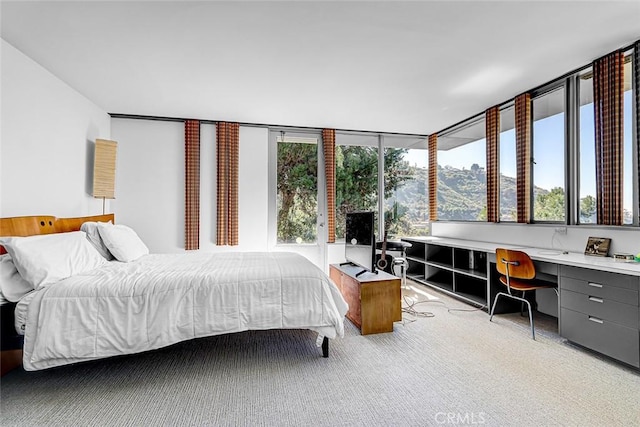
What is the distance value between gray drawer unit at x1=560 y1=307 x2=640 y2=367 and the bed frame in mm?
4039

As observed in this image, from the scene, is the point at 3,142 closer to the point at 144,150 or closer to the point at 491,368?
the point at 144,150

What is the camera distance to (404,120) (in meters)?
4.57

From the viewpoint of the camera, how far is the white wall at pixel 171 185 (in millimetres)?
4277

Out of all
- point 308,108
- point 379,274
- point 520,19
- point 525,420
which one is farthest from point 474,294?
point 308,108

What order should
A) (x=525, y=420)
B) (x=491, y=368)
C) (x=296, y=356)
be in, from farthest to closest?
(x=296, y=356)
(x=491, y=368)
(x=525, y=420)

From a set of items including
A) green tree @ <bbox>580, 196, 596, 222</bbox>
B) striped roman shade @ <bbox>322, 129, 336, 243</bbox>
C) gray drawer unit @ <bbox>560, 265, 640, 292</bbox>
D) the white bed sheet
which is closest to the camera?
the white bed sheet

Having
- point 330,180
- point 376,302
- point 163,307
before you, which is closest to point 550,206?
point 376,302

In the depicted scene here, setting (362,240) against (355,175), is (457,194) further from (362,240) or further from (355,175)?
(362,240)

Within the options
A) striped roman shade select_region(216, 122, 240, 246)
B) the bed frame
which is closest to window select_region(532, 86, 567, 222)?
striped roman shade select_region(216, 122, 240, 246)

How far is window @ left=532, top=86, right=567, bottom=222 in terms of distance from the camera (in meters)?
3.18

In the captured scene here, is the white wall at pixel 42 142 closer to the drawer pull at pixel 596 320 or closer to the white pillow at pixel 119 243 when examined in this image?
the white pillow at pixel 119 243

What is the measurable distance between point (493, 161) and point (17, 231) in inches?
202

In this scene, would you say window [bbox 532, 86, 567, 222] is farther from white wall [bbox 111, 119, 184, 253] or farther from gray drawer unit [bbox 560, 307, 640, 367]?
white wall [bbox 111, 119, 184, 253]

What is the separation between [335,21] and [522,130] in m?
2.70
